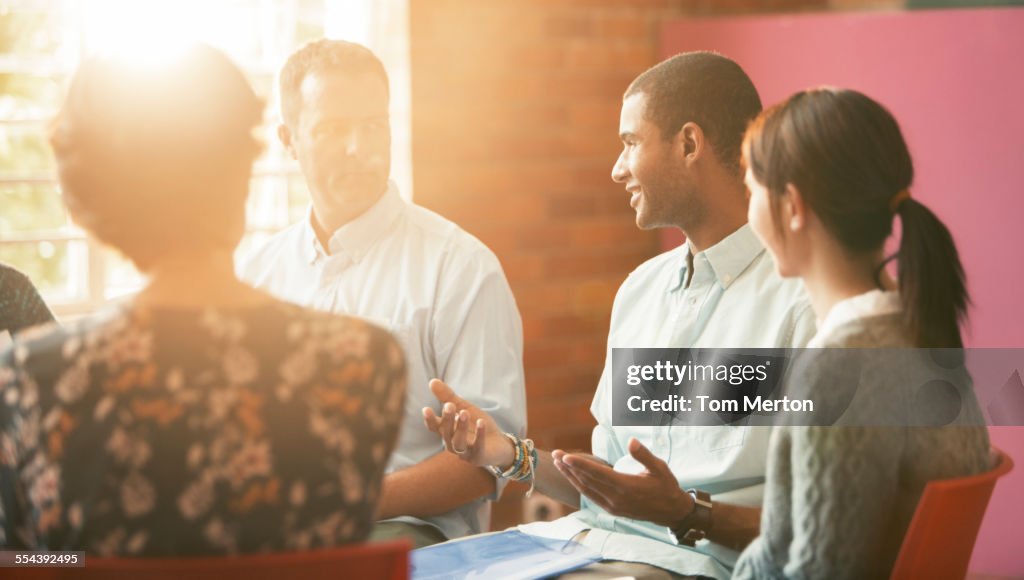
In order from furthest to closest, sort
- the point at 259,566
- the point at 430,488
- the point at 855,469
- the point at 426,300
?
the point at 426,300 < the point at 430,488 < the point at 855,469 < the point at 259,566

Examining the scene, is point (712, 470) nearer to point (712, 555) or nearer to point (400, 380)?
point (712, 555)

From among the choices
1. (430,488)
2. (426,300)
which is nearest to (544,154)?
(426,300)

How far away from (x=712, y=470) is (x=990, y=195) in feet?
5.24

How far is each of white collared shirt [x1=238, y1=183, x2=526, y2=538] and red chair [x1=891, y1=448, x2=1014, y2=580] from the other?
3.01 feet

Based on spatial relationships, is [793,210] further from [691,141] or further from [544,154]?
[544,154]

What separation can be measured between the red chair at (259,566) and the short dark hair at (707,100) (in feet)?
3.22

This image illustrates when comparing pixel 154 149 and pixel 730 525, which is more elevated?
pixel 154 149

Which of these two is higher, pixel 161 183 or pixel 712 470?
pixel 161 183

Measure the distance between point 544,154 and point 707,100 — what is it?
1.72 meters

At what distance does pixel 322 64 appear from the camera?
7.39 ft

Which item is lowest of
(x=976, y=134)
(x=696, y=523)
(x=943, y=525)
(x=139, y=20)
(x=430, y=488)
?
(x=430, y=488)

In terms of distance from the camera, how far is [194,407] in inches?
44.9

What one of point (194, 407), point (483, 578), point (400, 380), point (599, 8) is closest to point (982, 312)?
point (599, 8)

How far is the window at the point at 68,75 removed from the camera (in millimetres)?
3123
